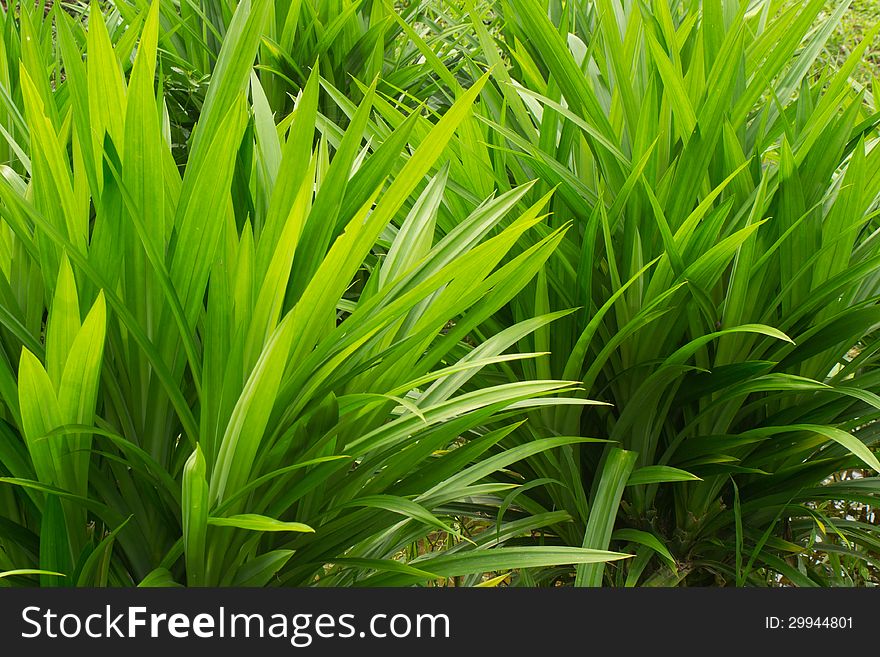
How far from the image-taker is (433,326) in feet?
2.49

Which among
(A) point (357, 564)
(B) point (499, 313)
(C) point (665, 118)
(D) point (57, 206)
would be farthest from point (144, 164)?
(C) point (665, 118)

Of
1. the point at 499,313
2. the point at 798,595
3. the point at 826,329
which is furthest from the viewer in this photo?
the point at 499,313

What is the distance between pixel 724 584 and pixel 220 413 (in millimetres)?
757

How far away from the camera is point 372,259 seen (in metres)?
1.65

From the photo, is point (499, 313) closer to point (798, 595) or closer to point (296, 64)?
point (798, 595)

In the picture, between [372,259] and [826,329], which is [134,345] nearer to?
[826,329]

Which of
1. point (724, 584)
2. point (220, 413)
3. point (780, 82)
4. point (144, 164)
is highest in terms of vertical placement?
point (144, 164)

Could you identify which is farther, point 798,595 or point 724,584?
point 724,584

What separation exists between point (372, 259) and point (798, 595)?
0.99 meters

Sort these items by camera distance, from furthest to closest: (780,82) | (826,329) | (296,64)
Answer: (296,64) → (780,82) → (826,329)

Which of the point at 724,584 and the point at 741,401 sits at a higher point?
the point at 741,401

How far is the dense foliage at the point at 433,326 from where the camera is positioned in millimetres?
712

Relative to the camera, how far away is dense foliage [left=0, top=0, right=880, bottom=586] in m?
0.71

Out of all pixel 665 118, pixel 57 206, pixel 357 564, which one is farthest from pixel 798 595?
pixel 57 206
